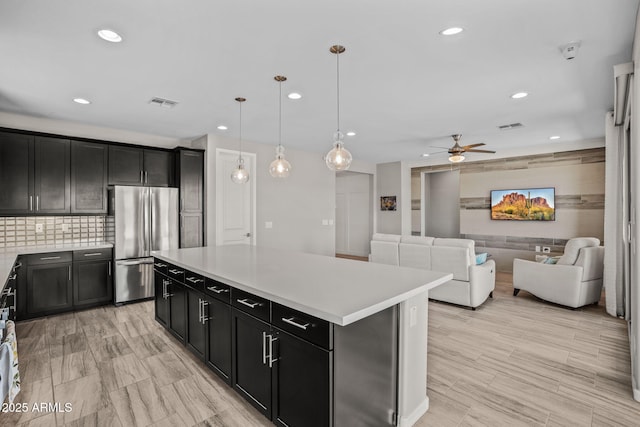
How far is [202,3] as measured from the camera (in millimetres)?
1959

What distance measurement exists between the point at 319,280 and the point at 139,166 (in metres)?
4.00

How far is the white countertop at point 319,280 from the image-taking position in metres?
1.63

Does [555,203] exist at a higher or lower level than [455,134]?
lower

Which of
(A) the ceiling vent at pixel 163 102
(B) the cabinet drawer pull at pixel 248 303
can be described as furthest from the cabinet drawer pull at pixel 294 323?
(A) the ceiling vent at pixel 163 102

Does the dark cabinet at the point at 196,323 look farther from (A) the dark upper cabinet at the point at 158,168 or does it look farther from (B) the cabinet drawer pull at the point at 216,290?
(A) the dark upper cabinet at the point at 158,168

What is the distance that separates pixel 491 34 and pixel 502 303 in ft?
12.4

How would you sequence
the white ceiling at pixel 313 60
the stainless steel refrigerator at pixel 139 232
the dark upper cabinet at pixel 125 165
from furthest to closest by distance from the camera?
1. the dark upper cabinet at pixel 125 165
2. the stainless steel refrigerator at pixel 139 232
3. the white ceiling at pixel 313 60

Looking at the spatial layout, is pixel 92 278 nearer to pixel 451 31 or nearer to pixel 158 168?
pixel 158 168

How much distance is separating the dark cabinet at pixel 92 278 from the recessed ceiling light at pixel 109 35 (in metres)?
3.07

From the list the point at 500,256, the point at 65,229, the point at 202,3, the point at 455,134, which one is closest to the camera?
the point at 202,3

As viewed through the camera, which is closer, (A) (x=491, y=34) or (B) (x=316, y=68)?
(A) (x=491, y=34)

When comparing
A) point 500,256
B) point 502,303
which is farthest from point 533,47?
point 500,256

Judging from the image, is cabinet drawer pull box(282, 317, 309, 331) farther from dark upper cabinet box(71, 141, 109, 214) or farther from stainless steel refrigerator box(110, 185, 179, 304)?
dark upper cabinet box(71, 141, 109, 214)

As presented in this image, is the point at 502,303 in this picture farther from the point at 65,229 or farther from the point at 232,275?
the point at 65,229
